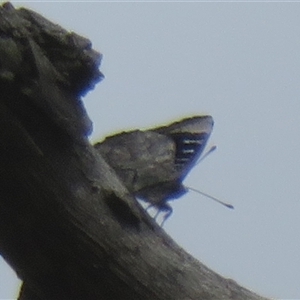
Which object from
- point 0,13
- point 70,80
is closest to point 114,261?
point 70,80

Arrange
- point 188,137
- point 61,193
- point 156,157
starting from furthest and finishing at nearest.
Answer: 1. point 188,137
2. point 156,157
3. point 61,193

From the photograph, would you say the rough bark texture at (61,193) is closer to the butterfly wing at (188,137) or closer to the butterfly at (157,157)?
the butterfly at (157,157)

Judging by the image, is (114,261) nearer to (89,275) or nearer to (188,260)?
(89,275)

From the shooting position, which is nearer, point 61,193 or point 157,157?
point 61,193

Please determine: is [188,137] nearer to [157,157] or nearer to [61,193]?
[157,157]

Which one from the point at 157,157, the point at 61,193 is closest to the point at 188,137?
the point at 157,157

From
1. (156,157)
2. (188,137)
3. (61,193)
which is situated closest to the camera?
(61,193)
